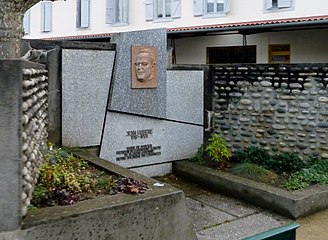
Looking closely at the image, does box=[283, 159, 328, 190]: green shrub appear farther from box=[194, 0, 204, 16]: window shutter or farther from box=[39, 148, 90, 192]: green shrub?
box=[194, 0, 204, 16]: window shutter

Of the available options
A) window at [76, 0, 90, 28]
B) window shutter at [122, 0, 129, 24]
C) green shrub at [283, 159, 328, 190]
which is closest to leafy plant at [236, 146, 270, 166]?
green shrub at [283, 159, 328, 190]

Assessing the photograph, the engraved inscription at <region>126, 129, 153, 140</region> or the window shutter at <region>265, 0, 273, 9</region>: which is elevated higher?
the window shutter at <region>265, 0, 273, 9</region>

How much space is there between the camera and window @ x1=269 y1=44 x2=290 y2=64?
12984 mm

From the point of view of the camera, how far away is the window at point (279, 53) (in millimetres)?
12984

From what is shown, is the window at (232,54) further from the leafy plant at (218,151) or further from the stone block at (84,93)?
the stone block at (84,93)

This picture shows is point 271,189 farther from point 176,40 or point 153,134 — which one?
point 176,40

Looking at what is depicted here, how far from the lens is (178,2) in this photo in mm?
15094

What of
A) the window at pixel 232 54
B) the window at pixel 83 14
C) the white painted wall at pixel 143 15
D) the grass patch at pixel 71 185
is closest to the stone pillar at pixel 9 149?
the grass patch at pixel 71 185

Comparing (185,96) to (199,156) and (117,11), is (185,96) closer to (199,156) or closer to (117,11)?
(199,156)

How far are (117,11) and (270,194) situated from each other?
42.5 feet

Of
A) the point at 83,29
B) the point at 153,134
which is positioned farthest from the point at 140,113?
the point at 83,29

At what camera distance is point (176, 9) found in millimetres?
15148

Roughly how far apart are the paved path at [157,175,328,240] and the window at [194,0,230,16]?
8.99 metres

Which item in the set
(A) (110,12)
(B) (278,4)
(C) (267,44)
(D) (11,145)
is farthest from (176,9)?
(D) (11,145)
